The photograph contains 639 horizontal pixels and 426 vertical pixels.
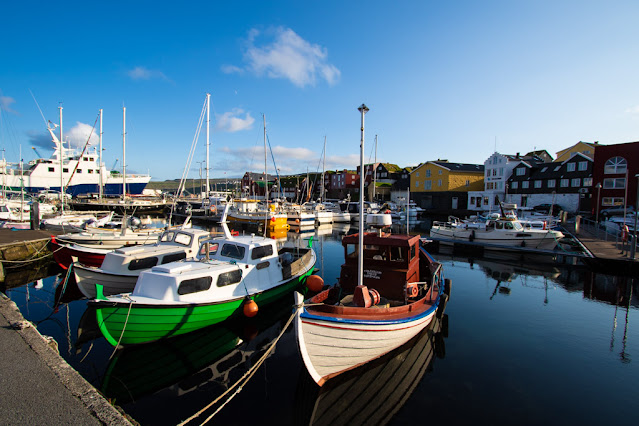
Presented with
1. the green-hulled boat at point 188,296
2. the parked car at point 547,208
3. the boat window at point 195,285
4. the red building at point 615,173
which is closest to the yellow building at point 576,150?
the parked car at point 547,208

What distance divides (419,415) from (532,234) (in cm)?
2618

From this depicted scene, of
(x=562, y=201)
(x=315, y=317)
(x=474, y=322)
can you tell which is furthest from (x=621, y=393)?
(x=562, y=201)

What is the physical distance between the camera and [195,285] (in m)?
10.5

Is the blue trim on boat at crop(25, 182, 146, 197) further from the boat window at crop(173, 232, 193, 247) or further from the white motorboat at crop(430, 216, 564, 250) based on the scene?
the white motorboat at crop(430, 216, 564, 250)

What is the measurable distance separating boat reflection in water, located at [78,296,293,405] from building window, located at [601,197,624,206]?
51.3m

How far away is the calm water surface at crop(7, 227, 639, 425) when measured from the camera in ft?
24.9

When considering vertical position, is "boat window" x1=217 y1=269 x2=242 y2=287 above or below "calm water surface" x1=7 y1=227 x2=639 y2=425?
above

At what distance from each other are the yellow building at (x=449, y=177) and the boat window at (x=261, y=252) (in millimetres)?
62602

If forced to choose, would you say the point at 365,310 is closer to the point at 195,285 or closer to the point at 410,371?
the point at 410,371

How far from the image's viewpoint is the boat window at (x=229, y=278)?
441 inches

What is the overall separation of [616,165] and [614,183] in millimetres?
2447

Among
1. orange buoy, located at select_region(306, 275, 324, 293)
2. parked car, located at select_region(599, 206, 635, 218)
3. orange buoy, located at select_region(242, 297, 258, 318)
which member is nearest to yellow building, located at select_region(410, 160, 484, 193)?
parked car, located at select_region(599, 206, 635, 218)

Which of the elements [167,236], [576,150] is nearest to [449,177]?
[576,150]

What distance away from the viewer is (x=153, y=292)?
1005 cm
